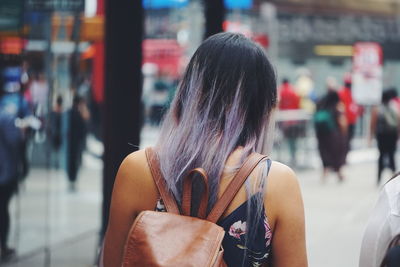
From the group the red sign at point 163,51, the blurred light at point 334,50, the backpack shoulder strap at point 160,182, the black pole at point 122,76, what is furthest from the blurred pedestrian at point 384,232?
the blurred light at point 334,50

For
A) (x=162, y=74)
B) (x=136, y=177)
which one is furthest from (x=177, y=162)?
(x=162, y=74)

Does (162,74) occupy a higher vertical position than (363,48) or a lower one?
lower

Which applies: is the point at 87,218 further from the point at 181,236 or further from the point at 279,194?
the point at 181,236

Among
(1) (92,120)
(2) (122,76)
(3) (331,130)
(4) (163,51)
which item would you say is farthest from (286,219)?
(4) (163,51)

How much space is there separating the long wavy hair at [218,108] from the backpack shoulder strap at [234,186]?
47 mm

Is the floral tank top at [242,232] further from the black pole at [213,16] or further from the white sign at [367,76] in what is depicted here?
the white sign at [367,76]

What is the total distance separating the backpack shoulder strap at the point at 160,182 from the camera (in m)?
2.11

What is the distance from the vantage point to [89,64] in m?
11.8

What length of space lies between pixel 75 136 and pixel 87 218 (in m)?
2.23

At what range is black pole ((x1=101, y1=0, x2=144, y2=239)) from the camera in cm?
581

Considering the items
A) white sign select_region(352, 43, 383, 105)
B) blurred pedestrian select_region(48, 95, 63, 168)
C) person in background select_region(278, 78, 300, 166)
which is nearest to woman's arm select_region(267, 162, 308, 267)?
blurred pedestrian select_region(48, 95, 63, 168)

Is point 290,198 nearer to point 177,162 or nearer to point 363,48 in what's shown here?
point 177,162

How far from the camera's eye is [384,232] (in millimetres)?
2248

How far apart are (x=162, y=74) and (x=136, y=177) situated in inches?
1374
